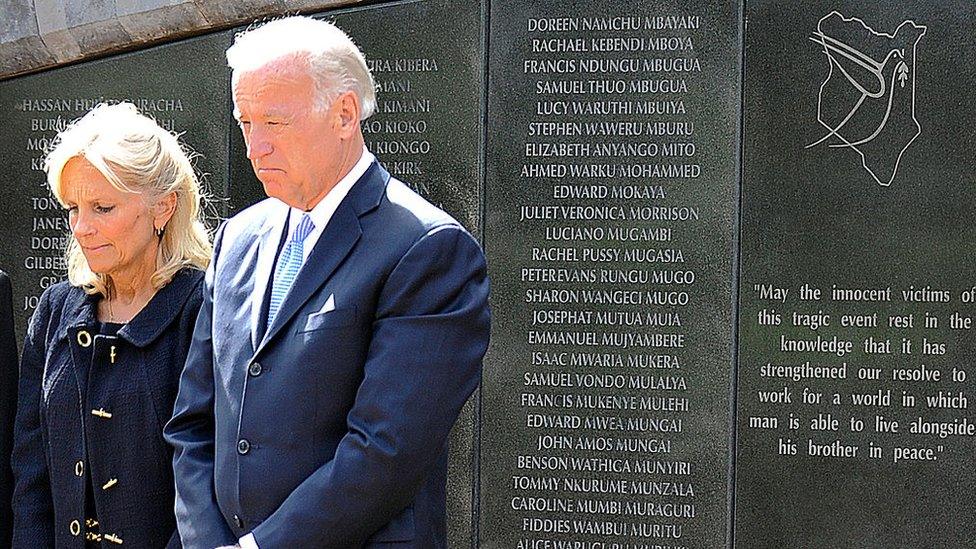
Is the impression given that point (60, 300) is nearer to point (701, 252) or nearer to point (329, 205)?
point (329, 205)

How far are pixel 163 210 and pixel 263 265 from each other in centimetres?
46

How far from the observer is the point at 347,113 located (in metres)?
2.75

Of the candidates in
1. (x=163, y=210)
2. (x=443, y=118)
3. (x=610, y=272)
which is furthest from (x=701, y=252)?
(x=163, y=210)

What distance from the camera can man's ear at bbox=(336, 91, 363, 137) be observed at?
2.73 m

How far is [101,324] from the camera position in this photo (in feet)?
10.4

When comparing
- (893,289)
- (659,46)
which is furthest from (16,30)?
(893,289)

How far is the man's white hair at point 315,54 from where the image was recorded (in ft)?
8.82

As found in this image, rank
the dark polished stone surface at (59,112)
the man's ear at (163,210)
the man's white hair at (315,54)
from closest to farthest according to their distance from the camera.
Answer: the man's white hair at (315,54), the man's ear at (163,210), the dark polished stone surface at (59,112)

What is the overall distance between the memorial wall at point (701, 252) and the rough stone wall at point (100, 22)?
0.36 m

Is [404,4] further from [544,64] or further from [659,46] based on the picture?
[659,46]

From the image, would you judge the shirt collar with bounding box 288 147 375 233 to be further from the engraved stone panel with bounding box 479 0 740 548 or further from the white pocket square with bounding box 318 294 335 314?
the engraved stone panel with bounding box 479 0 740 548

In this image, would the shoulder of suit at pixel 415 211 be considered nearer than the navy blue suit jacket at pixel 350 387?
No

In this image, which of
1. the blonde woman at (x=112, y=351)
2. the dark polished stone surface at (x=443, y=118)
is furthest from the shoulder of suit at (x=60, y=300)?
the dark polished stone surface at (x=443, y=118)

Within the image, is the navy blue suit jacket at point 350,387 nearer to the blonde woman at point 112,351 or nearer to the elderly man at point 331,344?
the elderly man at point 331,344
